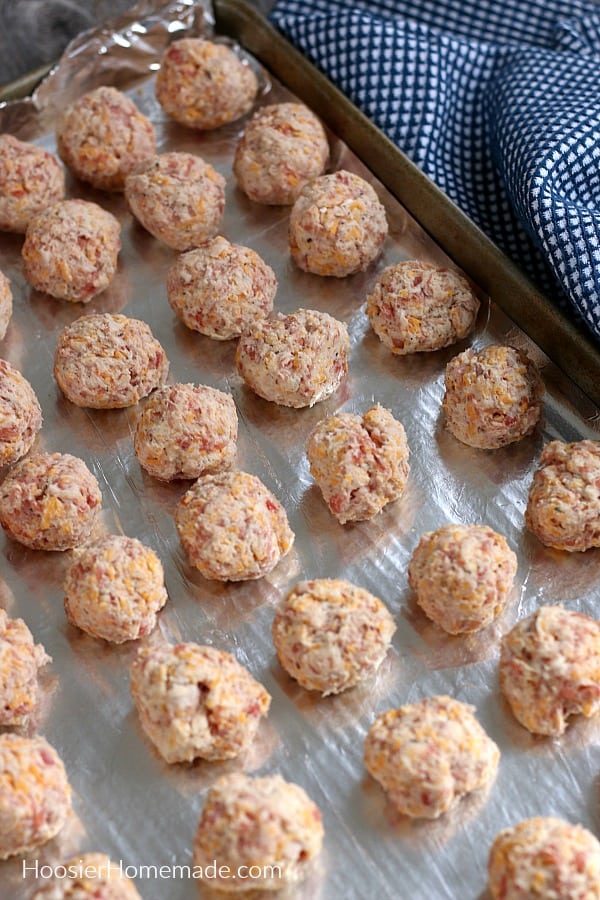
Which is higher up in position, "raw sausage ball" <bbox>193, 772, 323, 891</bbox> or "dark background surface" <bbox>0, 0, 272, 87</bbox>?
"dark background surface" <bbox>0, 0, 272, 87</bbox>

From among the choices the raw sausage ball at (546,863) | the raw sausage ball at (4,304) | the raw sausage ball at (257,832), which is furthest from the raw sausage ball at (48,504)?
the raw sausage ball at (546,863)

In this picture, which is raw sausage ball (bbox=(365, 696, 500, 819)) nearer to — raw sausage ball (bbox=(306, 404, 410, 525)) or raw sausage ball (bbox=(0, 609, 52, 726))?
raw sausage ball (bbox=(306, 404, 410, 525))

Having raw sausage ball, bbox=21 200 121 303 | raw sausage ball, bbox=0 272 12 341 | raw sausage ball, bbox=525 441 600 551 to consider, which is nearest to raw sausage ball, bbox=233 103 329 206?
raw sausage ball, bbox=21 200 121 303

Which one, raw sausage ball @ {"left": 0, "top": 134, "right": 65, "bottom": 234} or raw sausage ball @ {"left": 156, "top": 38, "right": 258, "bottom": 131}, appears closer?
raw sausage ball @ {"left": 0, "top": 134, "right": 65, "bottom": 234}

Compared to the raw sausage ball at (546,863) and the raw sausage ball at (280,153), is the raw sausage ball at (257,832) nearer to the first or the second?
the raw sausage ball at (546,863)

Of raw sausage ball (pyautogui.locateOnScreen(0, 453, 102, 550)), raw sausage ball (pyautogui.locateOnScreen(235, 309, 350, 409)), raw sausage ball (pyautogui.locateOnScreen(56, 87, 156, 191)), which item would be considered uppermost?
raw sausage ball (pyautogui.locateOnScreen(56, 87, 156, 191))
